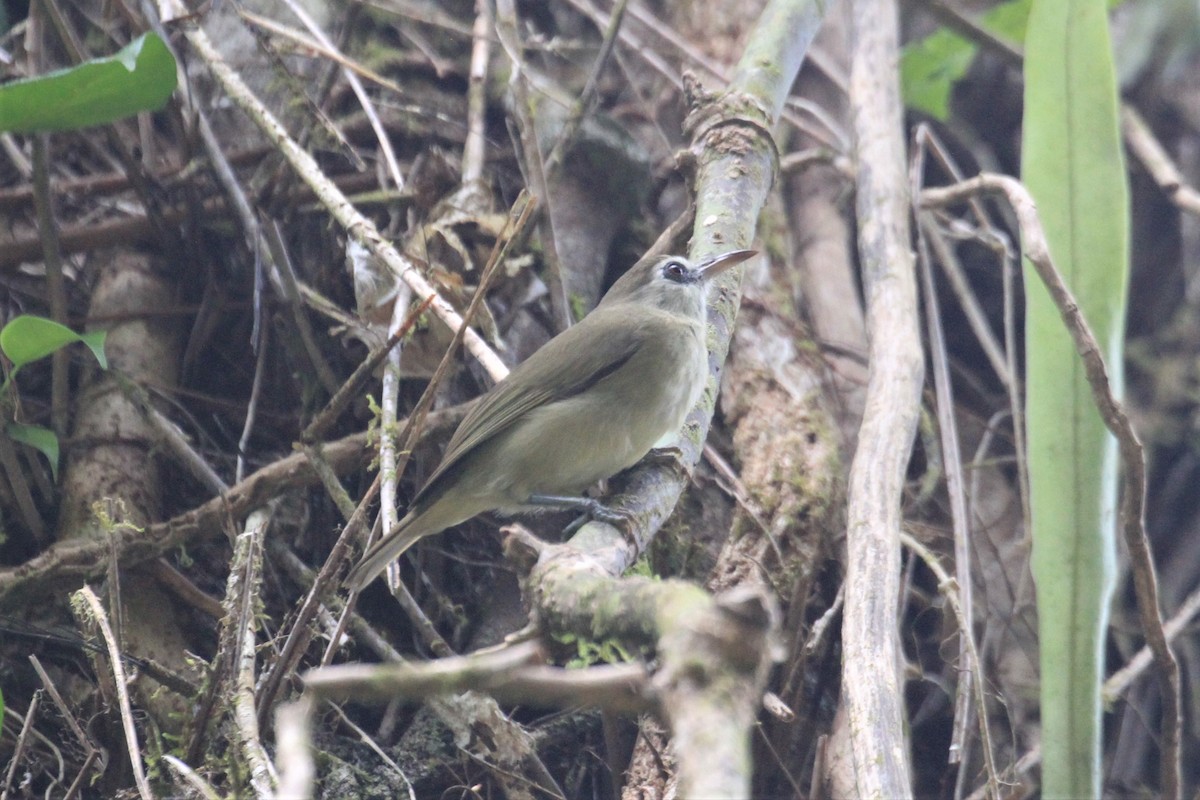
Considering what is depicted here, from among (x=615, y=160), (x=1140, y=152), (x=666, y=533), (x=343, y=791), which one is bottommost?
(x=343, y=791)

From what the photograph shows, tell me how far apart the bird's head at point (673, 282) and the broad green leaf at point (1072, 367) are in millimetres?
940

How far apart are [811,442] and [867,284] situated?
616mm

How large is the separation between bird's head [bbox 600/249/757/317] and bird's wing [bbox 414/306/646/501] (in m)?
0.20

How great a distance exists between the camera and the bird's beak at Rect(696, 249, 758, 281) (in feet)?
10.8

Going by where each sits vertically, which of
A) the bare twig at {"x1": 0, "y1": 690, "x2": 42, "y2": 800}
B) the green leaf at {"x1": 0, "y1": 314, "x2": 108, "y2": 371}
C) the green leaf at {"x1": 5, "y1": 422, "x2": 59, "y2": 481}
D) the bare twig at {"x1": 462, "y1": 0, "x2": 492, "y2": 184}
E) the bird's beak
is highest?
the bare twig at {"x1": 462, "y1": 0, "x2": 492, "y2": 184}

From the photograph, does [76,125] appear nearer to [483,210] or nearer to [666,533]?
[483,210]

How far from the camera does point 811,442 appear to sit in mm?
3920

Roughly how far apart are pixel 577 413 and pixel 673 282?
621mm

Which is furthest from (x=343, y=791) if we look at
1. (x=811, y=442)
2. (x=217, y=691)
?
(x=811, y=442)

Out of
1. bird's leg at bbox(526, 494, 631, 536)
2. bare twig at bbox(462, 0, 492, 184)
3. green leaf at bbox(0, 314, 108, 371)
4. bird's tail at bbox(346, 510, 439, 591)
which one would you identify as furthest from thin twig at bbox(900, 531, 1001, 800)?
green leaf at bbox(0, 314, 108, 371)

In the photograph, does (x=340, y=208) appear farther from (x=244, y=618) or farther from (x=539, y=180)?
(x=244, y=618)

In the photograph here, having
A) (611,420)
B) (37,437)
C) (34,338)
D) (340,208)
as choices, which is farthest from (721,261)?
(37,437)

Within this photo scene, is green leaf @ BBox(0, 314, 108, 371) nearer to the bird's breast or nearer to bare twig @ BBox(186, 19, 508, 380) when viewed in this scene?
bare twig @ BBox(186, 19, 508, 380)

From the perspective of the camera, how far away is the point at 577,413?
10.8 ft
